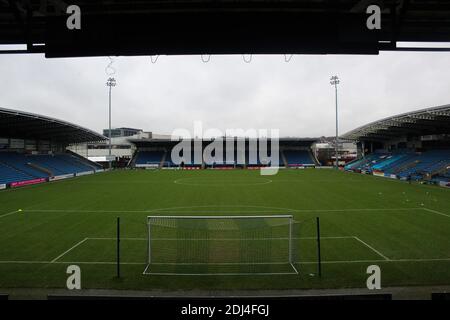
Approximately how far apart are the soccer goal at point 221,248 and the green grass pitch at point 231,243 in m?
0.13

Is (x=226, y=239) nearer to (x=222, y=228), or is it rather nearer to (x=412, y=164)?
(x=222, y=228)

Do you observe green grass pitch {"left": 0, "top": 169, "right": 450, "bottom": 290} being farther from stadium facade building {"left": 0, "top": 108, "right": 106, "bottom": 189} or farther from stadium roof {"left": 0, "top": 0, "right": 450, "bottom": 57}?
stadium facade building {"left": 0, "top": 108, "right": 106, "bottom": 189}

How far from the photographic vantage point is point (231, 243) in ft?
47.0

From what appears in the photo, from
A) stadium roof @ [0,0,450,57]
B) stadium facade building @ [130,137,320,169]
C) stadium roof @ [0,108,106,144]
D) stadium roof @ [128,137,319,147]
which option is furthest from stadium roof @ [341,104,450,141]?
stadium roof @ [0,108,106,144]

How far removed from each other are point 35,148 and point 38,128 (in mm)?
9677

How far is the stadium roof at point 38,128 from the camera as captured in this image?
134 ft

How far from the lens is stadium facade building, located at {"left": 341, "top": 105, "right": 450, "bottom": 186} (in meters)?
43.4

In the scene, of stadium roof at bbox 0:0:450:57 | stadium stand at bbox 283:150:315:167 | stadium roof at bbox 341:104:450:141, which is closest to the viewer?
stadium roof at bbox 0:0:450:57

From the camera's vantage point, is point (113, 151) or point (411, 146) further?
point (113, 151)

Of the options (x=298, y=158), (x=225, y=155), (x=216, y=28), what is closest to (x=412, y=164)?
(x=298, y=158)

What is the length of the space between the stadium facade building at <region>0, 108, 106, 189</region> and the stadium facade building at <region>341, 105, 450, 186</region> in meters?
51.9
